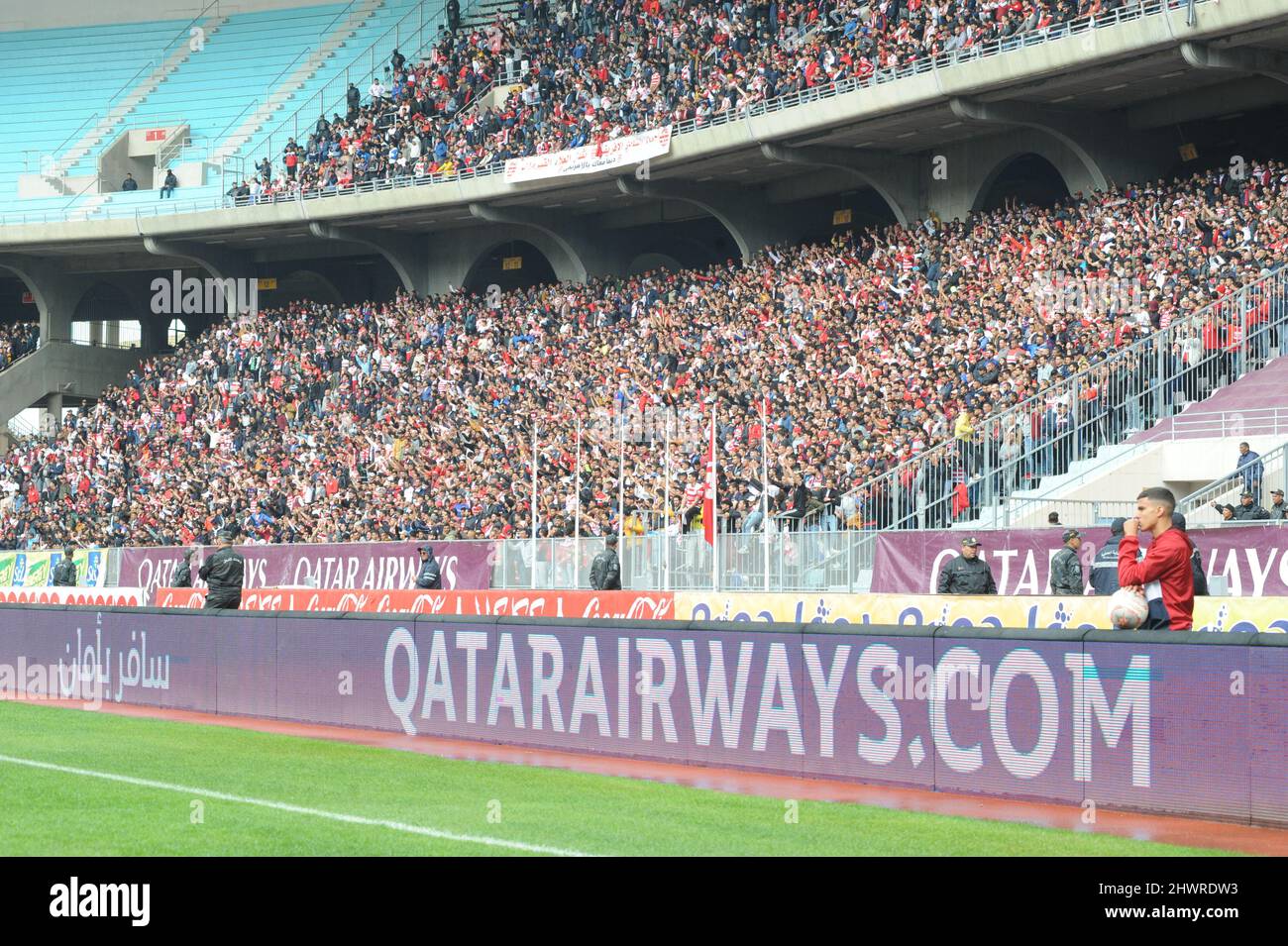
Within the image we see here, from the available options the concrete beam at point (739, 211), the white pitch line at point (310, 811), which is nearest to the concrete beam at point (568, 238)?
the concrete beam at point (739, 211)

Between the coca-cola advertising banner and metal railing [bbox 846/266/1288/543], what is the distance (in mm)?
3992

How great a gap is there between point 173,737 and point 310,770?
3139mm

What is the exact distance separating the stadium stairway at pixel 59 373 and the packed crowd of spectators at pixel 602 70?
9.45 m

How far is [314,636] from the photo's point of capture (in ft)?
54.5

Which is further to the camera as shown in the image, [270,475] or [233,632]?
[270,475]

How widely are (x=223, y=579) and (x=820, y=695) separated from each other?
8918mm

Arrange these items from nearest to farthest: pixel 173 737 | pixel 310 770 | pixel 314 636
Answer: pixel 310 770
pixel 173 737
pixel 314 636

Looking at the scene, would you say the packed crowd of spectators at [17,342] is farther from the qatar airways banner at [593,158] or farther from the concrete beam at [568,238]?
the qatar airways banner at [593,158]

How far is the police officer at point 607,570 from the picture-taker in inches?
906

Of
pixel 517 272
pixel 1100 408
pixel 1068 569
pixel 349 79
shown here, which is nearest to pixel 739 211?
pixel 517 272

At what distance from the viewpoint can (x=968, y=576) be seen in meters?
17.5

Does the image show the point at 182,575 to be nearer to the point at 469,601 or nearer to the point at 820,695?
the point at 469,601

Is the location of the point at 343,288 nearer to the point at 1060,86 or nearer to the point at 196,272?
the point at 196,272

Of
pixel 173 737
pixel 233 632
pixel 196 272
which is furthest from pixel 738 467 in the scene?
pixel 196 272
